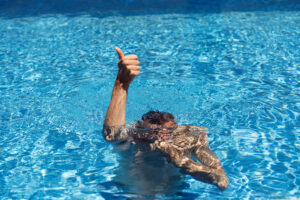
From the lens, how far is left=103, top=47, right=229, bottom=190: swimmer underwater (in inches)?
99.3

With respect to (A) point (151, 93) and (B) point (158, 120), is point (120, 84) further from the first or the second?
(A) point (151, 93)

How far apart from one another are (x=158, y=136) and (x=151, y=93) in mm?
2048

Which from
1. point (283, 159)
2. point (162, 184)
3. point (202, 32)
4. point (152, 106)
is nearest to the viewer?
point (162, 184)

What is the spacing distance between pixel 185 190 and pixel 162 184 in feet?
0.79

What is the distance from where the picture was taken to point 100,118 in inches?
162

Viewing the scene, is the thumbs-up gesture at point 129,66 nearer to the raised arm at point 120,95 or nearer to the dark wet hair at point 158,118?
the raised arm at point 120,95

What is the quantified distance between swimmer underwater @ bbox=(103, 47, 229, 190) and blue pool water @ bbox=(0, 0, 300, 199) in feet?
0.88

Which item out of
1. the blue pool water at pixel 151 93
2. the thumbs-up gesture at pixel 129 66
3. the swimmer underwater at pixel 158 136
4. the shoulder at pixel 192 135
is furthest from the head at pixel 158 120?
the blue pool water at pixel 151 93

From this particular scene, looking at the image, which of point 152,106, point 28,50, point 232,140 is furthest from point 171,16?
point 232,140

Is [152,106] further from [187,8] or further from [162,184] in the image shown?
[187,8]

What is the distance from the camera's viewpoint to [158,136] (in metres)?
2.74

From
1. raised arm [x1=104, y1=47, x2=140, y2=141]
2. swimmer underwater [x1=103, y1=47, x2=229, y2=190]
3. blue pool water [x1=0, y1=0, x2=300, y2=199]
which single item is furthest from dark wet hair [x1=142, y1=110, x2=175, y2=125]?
blue pool water [x1=0, y1=0, x2=300, y2=199]

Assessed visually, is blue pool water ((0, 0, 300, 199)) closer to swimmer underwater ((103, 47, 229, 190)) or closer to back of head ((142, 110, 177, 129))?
swimmer underwater ((103, 47, 229, 190))

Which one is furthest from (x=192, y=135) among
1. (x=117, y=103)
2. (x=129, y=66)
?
(x=129, y=66)
